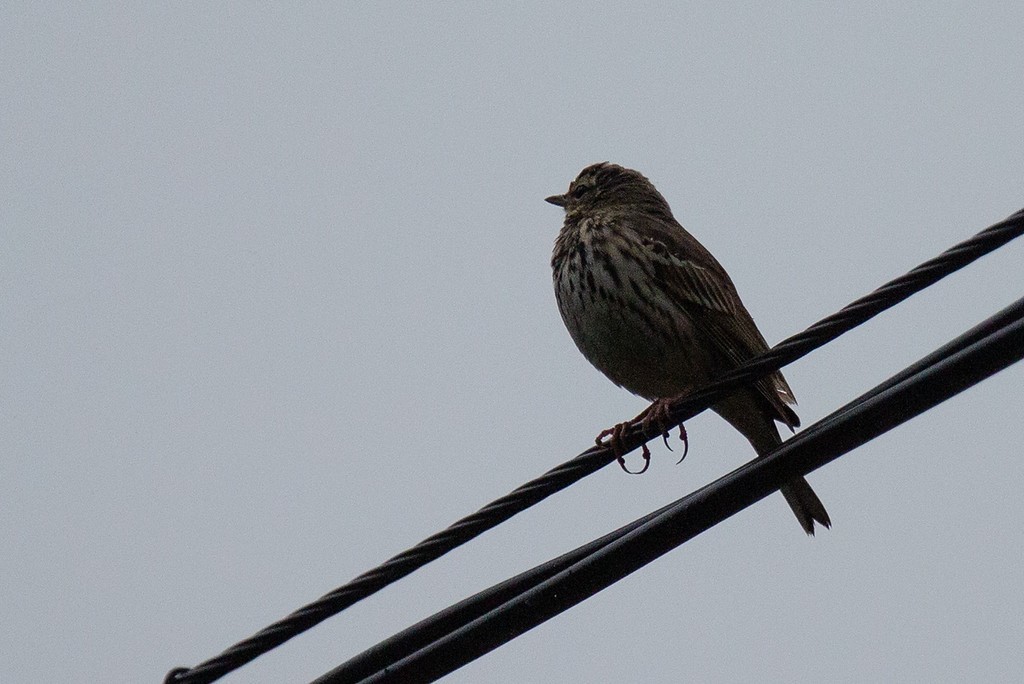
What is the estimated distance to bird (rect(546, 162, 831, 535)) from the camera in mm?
6637

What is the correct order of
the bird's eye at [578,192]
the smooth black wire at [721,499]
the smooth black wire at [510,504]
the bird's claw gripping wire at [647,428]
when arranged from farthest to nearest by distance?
1. the bird's eye at [578,192]
2. the bird's claw gripping wire at [647,428]
3. the smooth black wire at [510,504]
4. the smooth black wire at [721,499]

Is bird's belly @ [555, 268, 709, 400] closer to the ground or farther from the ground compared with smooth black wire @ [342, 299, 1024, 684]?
farther from the ground

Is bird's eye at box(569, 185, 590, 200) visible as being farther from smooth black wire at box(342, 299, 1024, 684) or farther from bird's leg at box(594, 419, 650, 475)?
smooth black wire at box(342, 299, 1024, 684)

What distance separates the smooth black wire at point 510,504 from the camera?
12.6 ft

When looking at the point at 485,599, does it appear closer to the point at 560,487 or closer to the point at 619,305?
the point at 560,487

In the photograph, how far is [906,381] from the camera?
375 cm

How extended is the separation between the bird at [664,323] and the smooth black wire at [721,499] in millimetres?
2381

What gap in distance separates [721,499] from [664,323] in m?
2.73

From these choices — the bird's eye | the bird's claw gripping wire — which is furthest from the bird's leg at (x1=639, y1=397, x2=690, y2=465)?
the bird's eye

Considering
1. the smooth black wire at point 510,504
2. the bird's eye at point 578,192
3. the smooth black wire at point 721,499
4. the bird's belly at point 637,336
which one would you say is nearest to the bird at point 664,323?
the bird's belly at point 637,336

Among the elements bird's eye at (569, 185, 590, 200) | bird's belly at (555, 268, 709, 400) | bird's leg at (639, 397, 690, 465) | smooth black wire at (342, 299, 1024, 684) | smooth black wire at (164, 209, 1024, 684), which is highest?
bird's eye at (569, 185, 590, 200)

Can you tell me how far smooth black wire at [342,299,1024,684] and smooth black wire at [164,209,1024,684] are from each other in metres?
0.22

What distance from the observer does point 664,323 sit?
21.8 ft

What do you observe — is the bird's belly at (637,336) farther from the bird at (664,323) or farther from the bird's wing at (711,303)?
the bird's wing at (711,303)
